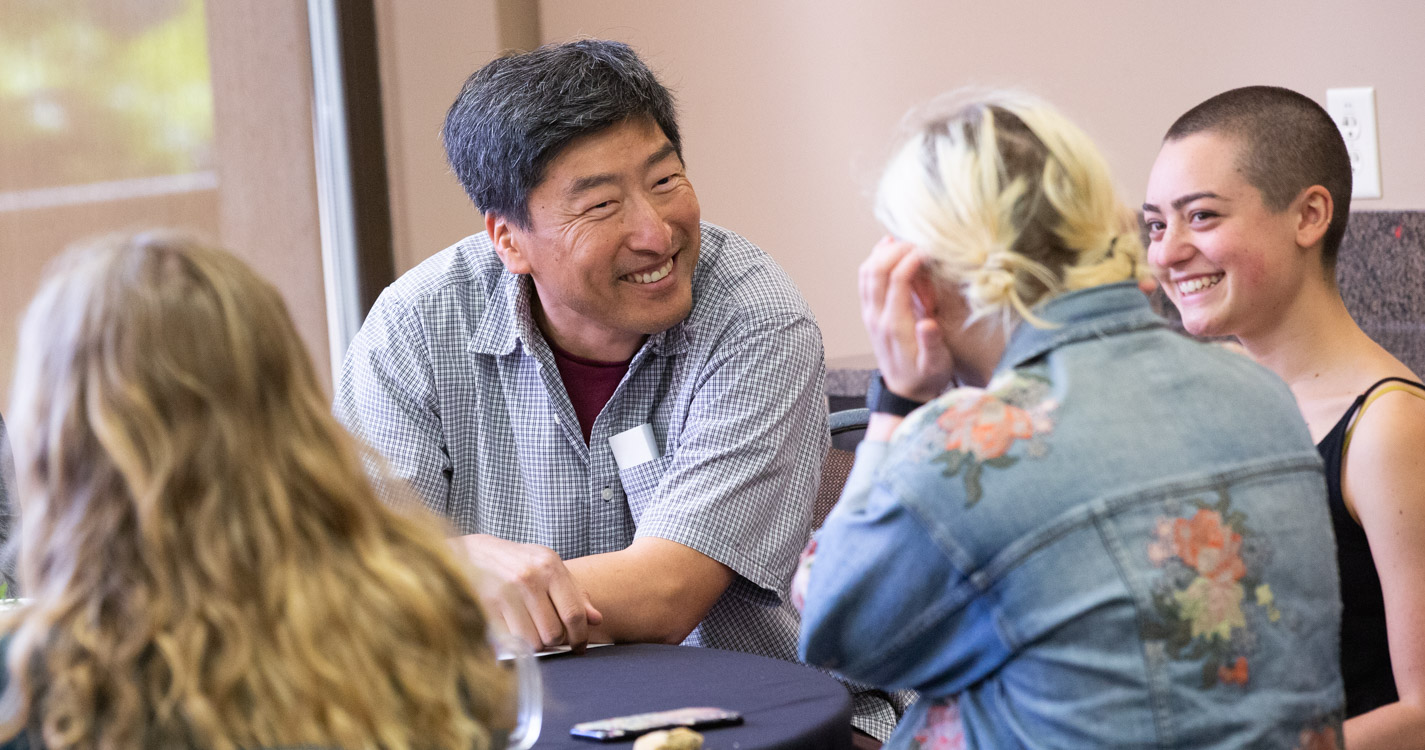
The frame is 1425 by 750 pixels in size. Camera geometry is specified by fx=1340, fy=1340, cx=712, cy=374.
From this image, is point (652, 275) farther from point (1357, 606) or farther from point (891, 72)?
point (891, 72)

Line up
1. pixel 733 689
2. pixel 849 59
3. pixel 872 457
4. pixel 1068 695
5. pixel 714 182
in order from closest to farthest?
pixel 1068 695 < pixel 872 457 < pixel 733 689 < pixel 849 59 < pixel 714 182

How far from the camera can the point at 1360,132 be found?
106 inches

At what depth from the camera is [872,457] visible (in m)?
1.19

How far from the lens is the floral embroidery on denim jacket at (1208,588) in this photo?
3.48 feet

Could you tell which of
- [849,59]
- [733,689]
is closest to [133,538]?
[733,689]

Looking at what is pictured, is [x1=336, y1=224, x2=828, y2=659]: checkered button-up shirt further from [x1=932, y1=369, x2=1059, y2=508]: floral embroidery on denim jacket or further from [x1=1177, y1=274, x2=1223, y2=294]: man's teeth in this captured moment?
[x1=932, y1=369, x2=1059, y2=508]: floral embroidery on denim jacket

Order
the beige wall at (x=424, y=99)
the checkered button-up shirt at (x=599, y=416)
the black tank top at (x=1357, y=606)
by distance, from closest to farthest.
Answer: the black tank top at (x=1357, y=606)
the checkered button-up shirt at (x=599, y=416)
the beige wall at (x=424, y=99)

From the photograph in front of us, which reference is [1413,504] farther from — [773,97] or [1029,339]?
[773,97]

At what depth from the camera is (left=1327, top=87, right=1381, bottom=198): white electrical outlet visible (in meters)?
2.69

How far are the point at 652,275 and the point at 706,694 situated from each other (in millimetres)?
803

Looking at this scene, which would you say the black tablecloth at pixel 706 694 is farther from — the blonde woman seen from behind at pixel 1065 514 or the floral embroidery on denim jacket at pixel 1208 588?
the floral embroidery on denim jacket at pixel 1208 588

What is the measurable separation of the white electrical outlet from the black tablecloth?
1.85 meters

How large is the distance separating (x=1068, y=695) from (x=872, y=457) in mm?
261

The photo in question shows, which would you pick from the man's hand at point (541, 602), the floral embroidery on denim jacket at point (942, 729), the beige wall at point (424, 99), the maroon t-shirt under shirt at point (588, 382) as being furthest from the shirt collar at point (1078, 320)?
the beige wall at point (424, 99)
